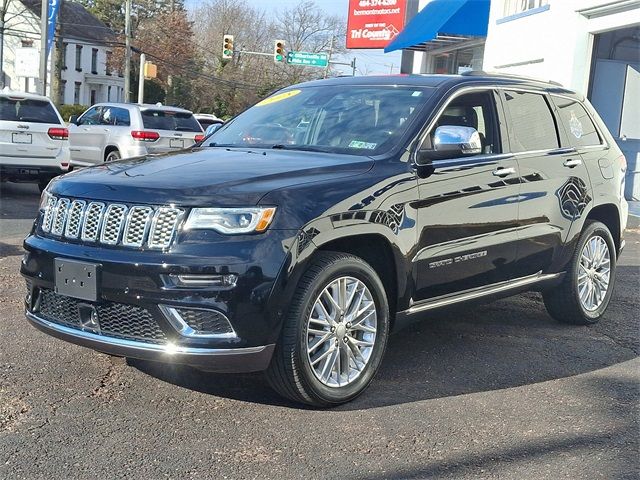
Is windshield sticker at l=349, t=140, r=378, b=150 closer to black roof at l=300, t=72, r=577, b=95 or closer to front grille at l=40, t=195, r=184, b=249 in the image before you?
black roof at l=300, t=72, r=577, b=95

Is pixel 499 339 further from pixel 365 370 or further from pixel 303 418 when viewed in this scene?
pixel 303 418

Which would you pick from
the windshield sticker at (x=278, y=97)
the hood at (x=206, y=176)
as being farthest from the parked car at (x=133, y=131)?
the hood at (x=206, y=176)

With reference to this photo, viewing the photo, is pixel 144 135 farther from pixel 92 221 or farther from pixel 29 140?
pixel 92 221

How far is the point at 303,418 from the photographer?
158 inches

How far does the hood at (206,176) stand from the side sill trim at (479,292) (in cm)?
91

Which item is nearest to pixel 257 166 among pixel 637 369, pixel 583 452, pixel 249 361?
pixel 249 361

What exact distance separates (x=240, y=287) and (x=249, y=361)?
0.37 m

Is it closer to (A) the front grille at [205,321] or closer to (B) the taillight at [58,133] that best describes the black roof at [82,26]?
(B) the taillight at [58,133]

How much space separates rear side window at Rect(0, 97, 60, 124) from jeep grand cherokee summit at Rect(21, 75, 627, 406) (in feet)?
27.1

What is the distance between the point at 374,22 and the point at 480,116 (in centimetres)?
2025

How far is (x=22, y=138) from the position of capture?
12.7m

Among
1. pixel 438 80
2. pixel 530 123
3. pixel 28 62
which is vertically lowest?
pixel 530 123

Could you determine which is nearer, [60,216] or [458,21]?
[60,216]

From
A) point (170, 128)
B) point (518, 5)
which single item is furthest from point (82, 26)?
point (518, 5)
